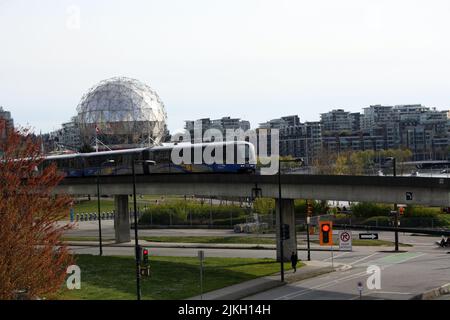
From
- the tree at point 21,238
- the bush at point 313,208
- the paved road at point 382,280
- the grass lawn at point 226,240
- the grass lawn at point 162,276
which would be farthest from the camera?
the bush at point 313,208

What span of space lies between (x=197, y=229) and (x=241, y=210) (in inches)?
303

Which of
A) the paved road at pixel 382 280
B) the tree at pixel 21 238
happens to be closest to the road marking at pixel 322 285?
the paved road at pixel 382 280

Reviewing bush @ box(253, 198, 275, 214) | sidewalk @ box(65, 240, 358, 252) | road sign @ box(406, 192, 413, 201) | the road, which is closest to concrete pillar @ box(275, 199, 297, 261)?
the road

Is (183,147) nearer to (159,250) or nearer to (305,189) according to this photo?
(159,250)

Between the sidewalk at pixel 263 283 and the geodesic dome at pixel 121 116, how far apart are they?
73485 millimetres

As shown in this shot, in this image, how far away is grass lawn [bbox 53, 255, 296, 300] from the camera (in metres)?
38.9

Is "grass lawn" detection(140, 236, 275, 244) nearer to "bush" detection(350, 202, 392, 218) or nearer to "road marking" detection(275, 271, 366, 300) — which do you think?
"bush" detection(350, 202, 392, 218)

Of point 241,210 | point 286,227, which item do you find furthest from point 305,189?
point 241,210

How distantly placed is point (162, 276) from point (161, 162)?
841 inches

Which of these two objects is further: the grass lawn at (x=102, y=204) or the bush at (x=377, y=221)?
the grass lawn at (x=102, y=204)

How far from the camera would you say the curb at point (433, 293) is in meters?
37.0

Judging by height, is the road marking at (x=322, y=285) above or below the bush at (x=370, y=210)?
below

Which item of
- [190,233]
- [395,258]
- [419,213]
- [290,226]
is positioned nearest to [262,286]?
[290,226]

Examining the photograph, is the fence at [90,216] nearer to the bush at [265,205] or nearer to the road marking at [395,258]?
the bush at [265,205]
